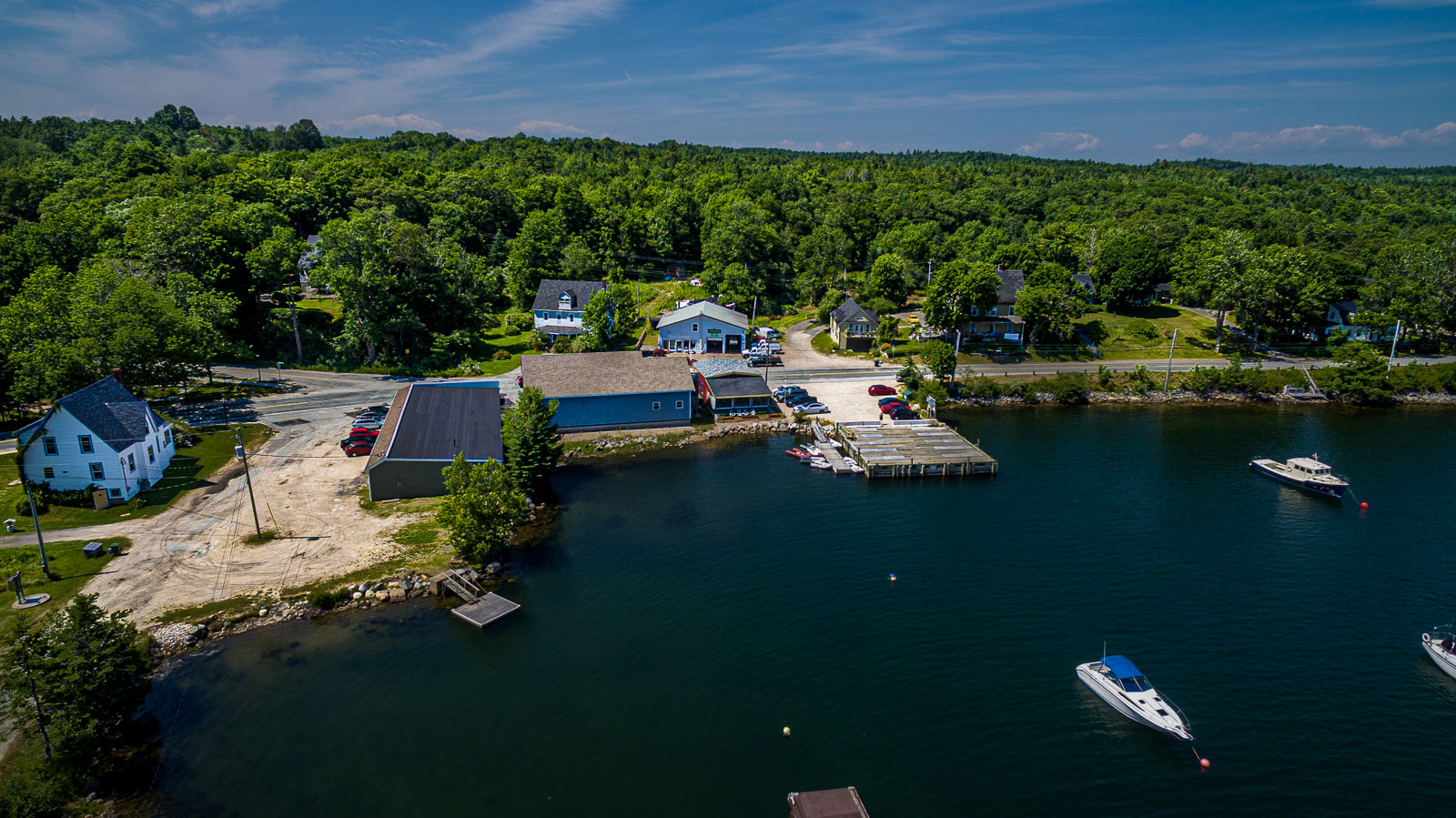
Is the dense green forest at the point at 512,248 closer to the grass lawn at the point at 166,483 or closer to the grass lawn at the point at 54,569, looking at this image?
the grass lawn at the point at 166,483

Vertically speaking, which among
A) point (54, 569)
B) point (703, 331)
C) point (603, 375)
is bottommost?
point (54, 569)

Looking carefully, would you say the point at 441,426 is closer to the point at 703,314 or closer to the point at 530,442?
the point at 530,442

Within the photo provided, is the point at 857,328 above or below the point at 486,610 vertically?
above

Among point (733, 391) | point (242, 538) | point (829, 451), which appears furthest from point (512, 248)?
point (242, 538)

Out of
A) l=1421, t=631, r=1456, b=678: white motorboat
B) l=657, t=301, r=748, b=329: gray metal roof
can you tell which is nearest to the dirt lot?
l=657, t=301, r=748, b=329: gray metal roof

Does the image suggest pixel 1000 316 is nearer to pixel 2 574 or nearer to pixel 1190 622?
pixel 1190 622

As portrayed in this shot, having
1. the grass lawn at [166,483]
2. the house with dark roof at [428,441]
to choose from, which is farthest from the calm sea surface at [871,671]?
the grass lawn at [166,483]

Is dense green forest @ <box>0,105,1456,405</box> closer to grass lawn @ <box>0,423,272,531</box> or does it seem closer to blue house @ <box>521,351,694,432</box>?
grass lawn @ <box>0,423,272,531</box>
